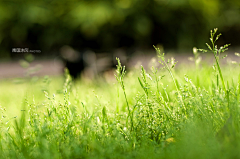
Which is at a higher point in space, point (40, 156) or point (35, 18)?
point (35, 18)

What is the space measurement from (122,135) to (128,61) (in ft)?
18.1

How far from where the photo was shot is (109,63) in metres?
7.16

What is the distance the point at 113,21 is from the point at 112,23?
15 cm

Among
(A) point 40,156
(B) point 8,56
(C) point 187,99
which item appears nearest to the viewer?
(A) point 40,156

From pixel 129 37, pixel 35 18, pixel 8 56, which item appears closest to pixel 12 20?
pixel 35 18

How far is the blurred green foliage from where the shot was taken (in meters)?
10.8

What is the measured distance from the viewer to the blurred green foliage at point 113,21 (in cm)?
1075

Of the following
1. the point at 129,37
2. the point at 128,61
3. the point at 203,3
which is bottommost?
the point at 128,61

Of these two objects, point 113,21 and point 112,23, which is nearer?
point 113,21

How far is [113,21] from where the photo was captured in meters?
10.5

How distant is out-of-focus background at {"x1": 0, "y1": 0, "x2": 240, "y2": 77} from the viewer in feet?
35.3

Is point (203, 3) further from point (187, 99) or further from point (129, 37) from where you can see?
point (187, 99)

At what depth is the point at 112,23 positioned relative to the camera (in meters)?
10.6

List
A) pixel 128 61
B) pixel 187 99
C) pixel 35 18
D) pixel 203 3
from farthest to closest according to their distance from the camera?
pixel 35 18
pixel 203 3
pixel 128 61
pixel 187 99
